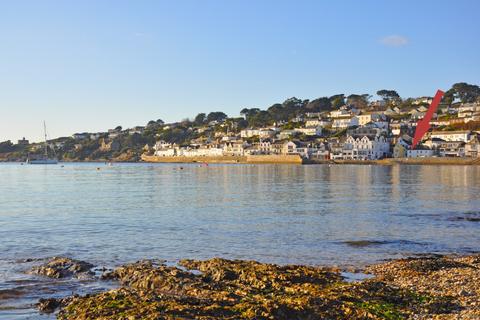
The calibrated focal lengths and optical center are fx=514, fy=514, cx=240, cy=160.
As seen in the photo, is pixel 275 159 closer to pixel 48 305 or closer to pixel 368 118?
pixel 368 118

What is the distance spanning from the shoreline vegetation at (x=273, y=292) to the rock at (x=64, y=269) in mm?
28

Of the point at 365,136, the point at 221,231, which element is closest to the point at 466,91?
the point at 365,136

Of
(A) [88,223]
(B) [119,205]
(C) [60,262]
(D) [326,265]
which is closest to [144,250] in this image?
(C) [60,262]

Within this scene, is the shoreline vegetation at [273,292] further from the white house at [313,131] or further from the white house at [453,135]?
the white house at [313,131]

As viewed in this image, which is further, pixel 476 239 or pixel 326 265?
pixel 476 239

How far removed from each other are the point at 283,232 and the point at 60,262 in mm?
9846

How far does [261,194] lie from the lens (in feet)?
137

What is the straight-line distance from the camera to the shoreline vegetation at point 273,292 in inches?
365

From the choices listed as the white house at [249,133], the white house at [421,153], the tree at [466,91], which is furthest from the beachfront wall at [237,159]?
the tree at [466,91]

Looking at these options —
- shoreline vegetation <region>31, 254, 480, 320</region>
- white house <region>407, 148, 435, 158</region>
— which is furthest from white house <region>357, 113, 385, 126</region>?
shoreline vegetation <region>31, 254, 480, 320</region>

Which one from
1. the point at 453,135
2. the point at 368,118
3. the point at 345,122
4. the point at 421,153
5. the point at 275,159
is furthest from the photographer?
the point at 345,122

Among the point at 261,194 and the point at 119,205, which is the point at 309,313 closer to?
the point at 119,205

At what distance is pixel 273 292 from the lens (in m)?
11.0

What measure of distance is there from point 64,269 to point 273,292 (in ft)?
21.5
